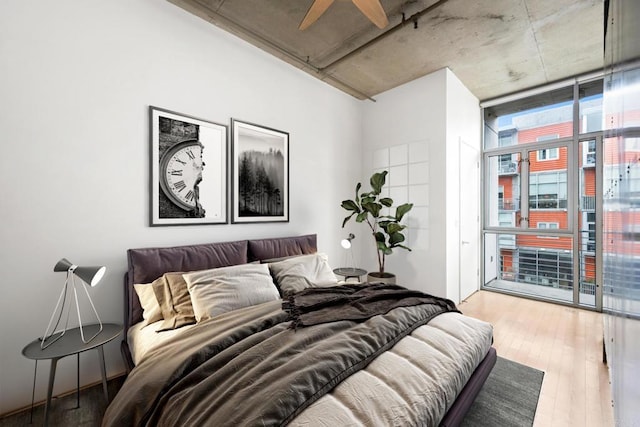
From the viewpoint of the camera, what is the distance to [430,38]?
287cm

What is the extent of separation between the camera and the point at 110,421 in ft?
3.75

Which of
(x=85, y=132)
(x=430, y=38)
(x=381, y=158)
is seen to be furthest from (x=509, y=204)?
(x=85, y=132)

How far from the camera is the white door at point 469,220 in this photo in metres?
3.87

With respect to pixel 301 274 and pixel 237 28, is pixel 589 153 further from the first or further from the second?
pixel 237 28

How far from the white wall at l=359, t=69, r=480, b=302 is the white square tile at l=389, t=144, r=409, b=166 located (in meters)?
0.02

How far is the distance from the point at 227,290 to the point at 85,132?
1568 mm

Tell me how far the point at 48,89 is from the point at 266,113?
180 cm

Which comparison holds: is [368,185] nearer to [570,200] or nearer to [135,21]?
[570,200]

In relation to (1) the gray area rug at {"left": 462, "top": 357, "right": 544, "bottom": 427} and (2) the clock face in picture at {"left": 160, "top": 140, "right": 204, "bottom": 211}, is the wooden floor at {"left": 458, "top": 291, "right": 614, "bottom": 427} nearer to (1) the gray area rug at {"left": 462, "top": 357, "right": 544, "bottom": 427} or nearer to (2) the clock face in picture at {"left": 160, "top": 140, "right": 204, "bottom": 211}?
(1) the gray area rug at {"left": 462, "top": 357, "right": 544, "bottom": 427}

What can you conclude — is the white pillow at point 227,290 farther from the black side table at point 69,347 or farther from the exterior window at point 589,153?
the exterior window at point 589,153

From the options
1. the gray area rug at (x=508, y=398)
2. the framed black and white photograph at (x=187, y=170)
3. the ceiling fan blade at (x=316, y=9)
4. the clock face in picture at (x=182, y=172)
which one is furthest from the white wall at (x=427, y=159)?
the clock face in picture at (x=182, y=172)

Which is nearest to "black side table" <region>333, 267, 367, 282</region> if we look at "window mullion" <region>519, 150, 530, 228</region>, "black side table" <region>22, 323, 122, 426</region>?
"black side table" <region>22, 323, 122, 426</region>

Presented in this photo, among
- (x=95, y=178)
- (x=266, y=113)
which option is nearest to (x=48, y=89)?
(x=95, y=178)

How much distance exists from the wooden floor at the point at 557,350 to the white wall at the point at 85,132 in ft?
9.88
